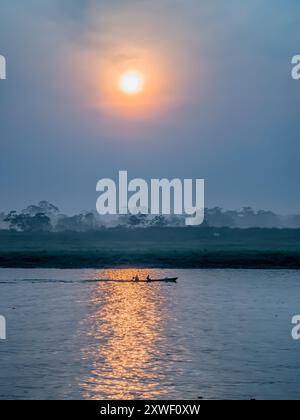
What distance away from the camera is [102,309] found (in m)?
53.1

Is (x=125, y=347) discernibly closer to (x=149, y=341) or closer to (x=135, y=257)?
(x=149, y=341)

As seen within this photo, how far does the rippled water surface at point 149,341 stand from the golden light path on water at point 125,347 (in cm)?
5

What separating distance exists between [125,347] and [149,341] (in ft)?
7.54

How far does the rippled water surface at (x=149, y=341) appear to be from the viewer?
26812 mm

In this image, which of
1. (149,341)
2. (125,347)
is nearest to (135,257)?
(149,341)

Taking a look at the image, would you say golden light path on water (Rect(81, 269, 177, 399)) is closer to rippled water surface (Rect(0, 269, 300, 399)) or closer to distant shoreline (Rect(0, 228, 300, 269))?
Result: rippled water surface (Rect(0, 269, 300, 399))

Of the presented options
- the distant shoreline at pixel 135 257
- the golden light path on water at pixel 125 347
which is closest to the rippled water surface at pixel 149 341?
the golden light path on water at pixel 125 347

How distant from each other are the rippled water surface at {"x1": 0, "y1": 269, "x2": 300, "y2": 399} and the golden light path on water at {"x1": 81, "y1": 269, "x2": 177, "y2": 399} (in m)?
0.05

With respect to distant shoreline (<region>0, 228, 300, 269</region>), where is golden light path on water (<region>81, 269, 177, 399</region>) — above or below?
below

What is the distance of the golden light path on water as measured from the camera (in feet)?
87.0

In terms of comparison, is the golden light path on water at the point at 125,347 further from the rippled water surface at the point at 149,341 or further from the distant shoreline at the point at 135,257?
the distant shoreline at the point at 135,257

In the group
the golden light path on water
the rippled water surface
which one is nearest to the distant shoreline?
the rippled water surface

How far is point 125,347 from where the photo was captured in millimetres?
35562
